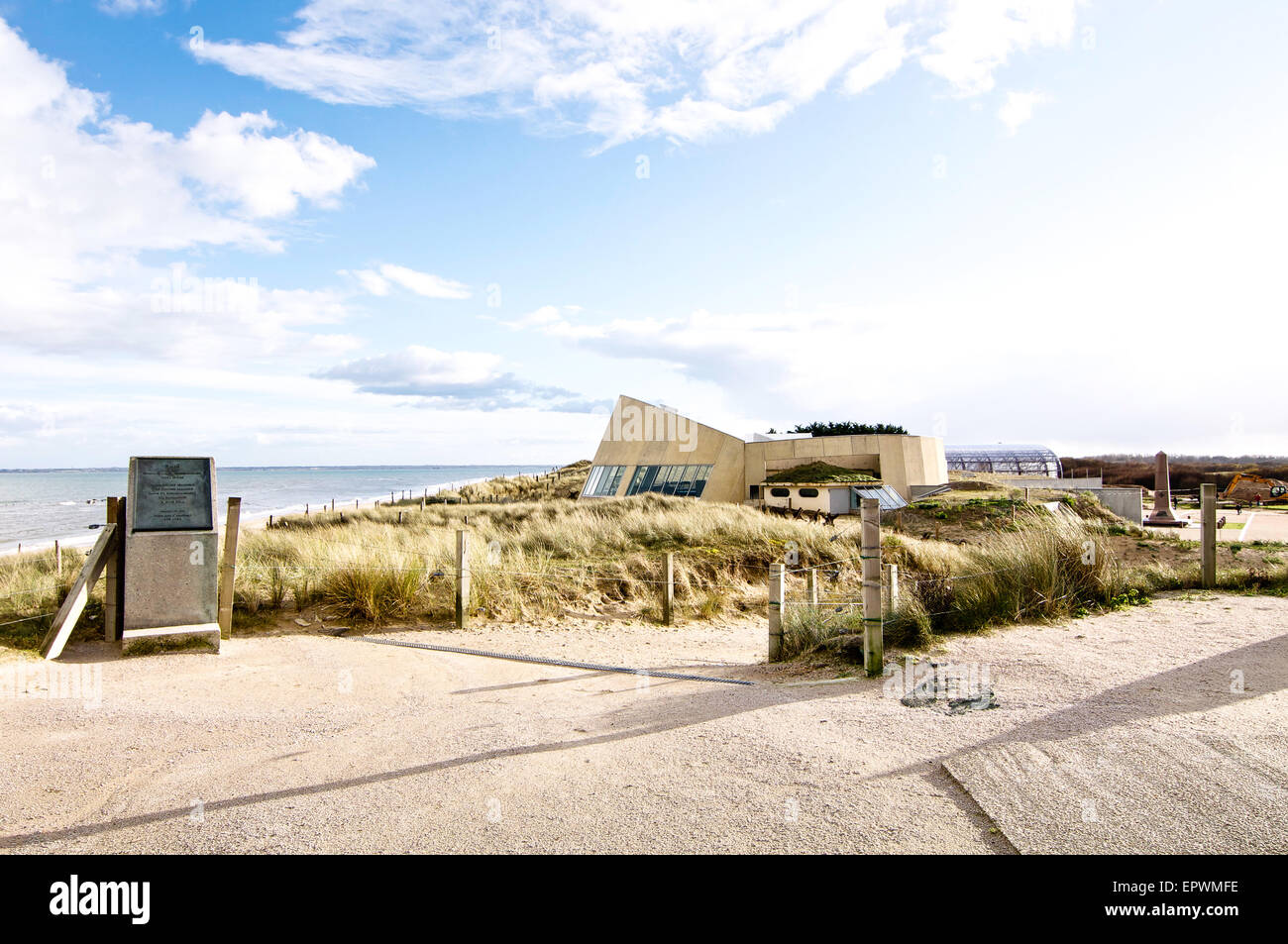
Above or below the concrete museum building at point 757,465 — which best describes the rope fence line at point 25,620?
below

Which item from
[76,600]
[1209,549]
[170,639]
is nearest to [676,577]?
[1209,549]

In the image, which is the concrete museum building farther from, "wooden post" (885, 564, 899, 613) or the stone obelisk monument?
"wooden post" (885, 564, 899, 613)

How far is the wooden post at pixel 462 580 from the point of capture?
1017 cm

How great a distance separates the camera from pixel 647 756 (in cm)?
474

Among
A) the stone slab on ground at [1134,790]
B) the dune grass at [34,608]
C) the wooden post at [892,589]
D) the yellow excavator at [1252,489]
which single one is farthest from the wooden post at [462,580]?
the yellow excavator at [1252,489]

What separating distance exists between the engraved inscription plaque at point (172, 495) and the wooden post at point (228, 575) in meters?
0.68

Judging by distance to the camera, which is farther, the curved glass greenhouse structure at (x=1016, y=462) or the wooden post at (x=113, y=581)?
the curved glass greenhouse structure at (x=1016, y=462)

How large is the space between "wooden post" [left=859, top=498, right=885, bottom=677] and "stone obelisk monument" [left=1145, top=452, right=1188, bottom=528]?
83.7ft

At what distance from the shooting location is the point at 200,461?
866cm

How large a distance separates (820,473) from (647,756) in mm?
25789

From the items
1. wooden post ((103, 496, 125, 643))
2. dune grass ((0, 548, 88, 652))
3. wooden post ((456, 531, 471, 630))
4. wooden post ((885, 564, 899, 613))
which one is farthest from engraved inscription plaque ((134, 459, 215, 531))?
wooden post ((885, 564, 899, 613))

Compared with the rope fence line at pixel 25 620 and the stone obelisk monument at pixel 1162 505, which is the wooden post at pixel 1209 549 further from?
the stone obelisk monument at pixel 1162 505
